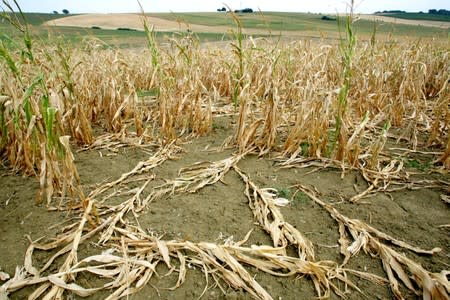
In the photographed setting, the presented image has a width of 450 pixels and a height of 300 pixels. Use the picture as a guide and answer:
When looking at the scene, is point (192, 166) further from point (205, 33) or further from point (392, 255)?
point (205, 33)

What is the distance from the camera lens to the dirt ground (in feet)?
4.63

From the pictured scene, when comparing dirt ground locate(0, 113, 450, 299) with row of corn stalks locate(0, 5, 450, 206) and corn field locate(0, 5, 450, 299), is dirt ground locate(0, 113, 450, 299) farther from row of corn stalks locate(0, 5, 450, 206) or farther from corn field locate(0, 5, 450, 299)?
row of corn stalks locate(0, 5, 450, 206)

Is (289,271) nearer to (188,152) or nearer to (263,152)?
(263,152)

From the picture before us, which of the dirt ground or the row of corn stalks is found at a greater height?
the row of corn stalks

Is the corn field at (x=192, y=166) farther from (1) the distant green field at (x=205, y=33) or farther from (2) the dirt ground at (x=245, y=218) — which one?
(1) the distant green field at (x=205, y=33)

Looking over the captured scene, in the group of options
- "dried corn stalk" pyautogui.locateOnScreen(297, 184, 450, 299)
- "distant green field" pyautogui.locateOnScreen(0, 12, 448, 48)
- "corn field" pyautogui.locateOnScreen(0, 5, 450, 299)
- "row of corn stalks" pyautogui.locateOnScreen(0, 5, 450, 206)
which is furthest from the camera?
"distant green field" pyautogui.locateOnScreen(0, 12, 448, 48)

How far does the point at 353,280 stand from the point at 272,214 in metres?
0.55

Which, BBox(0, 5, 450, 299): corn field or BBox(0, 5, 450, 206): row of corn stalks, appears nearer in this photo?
BBox(0, 5, 450, 299): corn field

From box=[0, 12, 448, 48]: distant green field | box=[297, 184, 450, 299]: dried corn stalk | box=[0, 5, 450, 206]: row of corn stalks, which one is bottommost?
box=[297, 184, 450, 299]: dried corn stalk

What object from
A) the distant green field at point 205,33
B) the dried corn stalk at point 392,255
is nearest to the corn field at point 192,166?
the dried corn stalk at point 392,255

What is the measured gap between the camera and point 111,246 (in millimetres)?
1600

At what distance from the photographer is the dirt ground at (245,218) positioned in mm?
1410

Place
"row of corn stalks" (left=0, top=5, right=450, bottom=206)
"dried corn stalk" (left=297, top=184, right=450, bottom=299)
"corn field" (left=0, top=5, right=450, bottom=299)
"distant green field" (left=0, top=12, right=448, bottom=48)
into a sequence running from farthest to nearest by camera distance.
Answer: "distant green field" (left=0, top=12, right=448, bottom=48)
"row of corn stalks" (left=0, top=5, right=450, bottom=206)
"corn field" (left=0, top=5, right=450, bottom=299)
"dried corn stalk" (left=297, top=184, right=450, bottom=299)

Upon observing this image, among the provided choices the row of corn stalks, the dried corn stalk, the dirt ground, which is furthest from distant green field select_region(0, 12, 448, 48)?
the dried corn stalk
